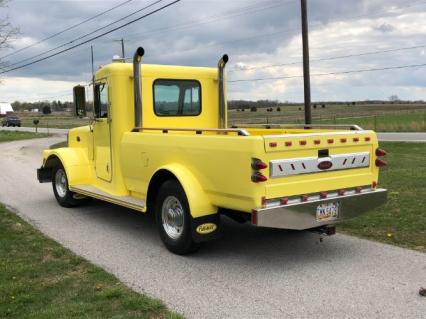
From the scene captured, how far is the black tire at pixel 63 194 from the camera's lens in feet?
28.7

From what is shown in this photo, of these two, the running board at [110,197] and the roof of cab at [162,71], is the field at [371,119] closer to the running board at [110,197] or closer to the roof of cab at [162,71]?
the roof of cab at [162,71]

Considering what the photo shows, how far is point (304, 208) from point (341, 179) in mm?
647

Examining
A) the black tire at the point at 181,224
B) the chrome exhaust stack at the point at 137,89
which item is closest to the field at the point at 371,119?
the chrome exhaust stack at the point at 137,89

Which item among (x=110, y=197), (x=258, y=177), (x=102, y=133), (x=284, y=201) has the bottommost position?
(x=110, y=197)

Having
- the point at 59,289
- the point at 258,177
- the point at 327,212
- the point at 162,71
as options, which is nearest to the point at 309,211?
the point at 327,212

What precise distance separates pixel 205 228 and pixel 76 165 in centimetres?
372

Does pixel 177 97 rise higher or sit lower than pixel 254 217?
higher

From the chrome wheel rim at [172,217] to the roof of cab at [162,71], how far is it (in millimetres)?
2209

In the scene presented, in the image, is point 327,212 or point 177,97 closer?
point 327,212

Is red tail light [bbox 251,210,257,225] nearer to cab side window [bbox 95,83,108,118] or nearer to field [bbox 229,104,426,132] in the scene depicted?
cab side window [bbox 95,83,108,118]

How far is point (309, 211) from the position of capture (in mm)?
5285

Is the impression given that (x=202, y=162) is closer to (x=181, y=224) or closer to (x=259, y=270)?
(x=181, y=224)

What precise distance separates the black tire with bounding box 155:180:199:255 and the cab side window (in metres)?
→ 2.12

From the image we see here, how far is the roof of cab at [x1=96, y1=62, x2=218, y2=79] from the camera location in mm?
7262
